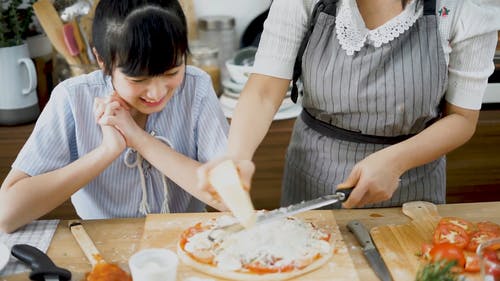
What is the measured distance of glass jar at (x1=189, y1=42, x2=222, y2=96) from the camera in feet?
8.23

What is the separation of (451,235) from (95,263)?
720 mm

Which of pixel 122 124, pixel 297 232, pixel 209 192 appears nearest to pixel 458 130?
pixel 297 232

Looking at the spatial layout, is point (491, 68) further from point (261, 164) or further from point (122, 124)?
point (261, 164)

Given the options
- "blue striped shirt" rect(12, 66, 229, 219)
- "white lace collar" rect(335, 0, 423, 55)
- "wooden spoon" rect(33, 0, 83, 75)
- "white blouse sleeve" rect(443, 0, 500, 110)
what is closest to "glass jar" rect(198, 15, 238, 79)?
"wooden spoon" rect(33, 0, 83, 75)

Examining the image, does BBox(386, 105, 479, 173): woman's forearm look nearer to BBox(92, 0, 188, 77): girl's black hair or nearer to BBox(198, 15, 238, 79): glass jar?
BBox(92, 0, 188, 77): girl's black hair

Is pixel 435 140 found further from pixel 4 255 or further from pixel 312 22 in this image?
pixel 4 255

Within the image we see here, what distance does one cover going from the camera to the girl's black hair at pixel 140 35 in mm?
1312

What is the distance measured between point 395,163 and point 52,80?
1642 mm

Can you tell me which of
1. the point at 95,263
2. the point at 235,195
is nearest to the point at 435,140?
the point at 235,195

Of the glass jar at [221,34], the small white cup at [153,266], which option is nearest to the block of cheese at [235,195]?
the small white cup at [153,266]

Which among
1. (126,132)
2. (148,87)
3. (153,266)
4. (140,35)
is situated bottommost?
(153,266)

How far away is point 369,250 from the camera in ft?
4.19

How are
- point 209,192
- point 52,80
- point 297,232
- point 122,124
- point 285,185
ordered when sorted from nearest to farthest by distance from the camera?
point 209,192
point 297,232
point 122,124
point 285,185
point 52,80

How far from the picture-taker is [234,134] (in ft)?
4.60
